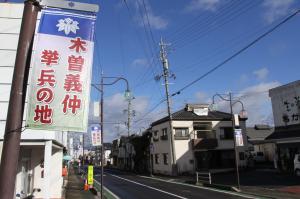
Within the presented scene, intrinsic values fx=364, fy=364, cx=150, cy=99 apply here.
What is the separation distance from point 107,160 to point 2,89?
337 feet

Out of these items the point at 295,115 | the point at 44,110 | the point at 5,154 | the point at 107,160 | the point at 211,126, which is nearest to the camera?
the point at 5,154

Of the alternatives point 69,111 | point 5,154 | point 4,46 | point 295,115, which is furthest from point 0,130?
point 295,115

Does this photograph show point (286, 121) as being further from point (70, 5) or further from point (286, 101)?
point (70, 5)

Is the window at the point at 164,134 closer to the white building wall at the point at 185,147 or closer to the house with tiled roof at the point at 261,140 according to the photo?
the white building wall at the point at 185,147

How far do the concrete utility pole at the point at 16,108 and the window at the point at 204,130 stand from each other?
137 ft

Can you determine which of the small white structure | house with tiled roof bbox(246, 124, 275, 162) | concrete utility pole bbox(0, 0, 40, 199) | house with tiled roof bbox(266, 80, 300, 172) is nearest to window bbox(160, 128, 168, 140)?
house with tiled roof bbox(246, 124, 275, 162)

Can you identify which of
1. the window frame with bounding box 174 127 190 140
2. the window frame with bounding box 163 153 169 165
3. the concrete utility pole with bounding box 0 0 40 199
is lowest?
the concrete utility pole with bounding box 0 0 40 199

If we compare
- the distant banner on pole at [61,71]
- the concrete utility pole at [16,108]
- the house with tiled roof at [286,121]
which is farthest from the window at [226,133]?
the concrete utility pole at [16,108]

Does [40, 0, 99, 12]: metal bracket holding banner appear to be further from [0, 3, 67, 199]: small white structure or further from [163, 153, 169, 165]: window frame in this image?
[163, 153, 169, 165]: window frame

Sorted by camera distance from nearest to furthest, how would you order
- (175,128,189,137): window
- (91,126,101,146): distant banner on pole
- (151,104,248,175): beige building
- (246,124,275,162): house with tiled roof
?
(91,126,101,146): distant banner on pole → (151,104,248,175): beige building → (175,128,189,137): window → (246,124,275,162): house with tiled roof

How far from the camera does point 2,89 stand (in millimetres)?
12797

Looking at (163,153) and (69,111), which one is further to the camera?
(163,153)

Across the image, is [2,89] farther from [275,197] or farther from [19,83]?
[275,197]

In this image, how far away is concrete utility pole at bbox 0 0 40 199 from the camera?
4578mm
